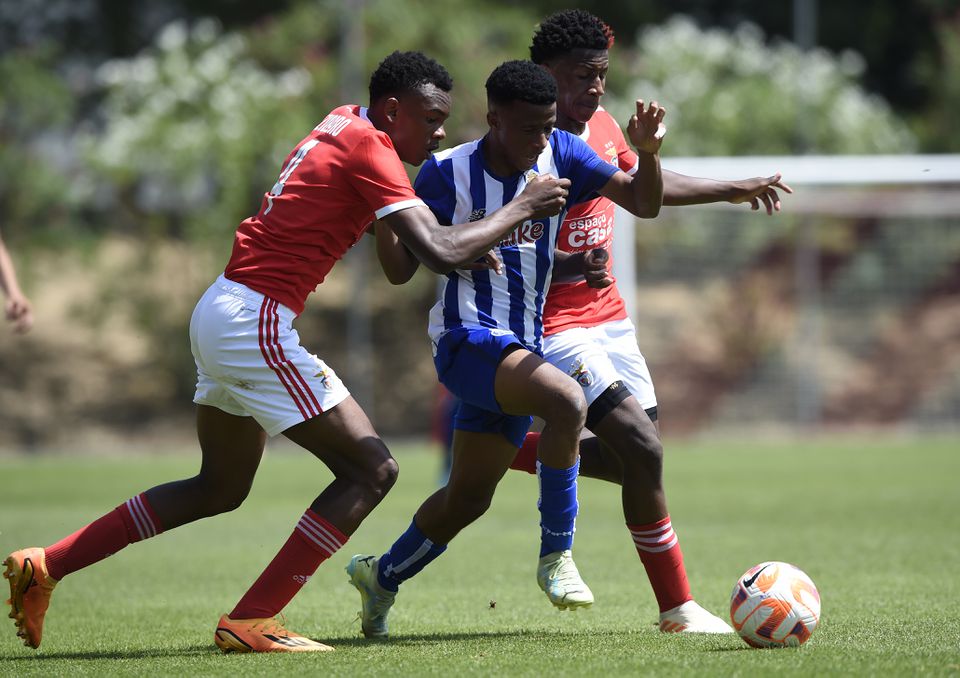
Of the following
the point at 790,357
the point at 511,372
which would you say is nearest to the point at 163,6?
the point at 790,357

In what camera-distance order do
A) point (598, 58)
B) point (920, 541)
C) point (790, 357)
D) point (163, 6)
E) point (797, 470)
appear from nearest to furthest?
point (598, 58)
point (920, 541)
point (797, 470)
point (790, 357)
point (163, 6)

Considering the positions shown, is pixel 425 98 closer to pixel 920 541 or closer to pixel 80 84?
pixel 920 541

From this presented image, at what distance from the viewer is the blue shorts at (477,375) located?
17.3 feet

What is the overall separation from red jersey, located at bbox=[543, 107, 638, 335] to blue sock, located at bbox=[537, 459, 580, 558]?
30.6 inches

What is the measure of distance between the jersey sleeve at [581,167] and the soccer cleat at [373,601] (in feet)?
6.46

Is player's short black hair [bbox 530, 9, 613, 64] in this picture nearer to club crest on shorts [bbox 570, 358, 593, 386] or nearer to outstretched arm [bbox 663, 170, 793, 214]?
outstretched arm [bbox 663, 170, 793, 214]

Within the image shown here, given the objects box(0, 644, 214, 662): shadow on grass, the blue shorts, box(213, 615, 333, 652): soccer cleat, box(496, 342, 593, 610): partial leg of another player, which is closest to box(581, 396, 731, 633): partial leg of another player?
box(496, 342, 593, 610): partial leg of another player

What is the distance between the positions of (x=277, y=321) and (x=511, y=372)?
971 mm

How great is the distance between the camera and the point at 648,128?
5371mm

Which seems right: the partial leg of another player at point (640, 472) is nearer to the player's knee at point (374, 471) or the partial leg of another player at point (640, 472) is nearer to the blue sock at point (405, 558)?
the blue sock at point (405, 558)

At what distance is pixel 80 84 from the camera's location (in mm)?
24391

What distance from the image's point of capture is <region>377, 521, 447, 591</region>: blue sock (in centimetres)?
581

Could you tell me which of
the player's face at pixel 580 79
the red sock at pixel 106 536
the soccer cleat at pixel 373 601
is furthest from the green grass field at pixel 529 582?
the player's face at pixel 580 79

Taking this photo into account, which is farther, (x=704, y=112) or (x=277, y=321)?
(x=704, y=112)
